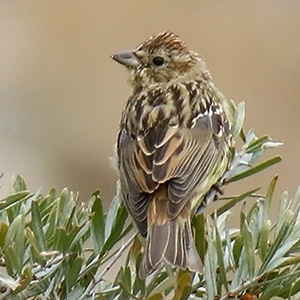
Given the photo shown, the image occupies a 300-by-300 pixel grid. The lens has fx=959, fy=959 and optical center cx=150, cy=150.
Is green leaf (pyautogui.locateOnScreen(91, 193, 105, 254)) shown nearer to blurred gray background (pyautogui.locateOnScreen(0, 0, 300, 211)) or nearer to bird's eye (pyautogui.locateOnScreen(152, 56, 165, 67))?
bird's eye (pyautogui.locateOnScreen(152, 56, 165, 67))

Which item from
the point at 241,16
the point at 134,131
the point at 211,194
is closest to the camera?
the point at 211,194

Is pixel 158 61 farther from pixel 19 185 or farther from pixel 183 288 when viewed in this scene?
pixel 183 288

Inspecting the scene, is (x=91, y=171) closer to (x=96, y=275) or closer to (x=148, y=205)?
(x=148, y=205)

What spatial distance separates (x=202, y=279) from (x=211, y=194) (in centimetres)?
98

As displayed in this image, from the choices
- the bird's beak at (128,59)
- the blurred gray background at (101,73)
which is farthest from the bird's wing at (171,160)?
the blurred gray background at (101,73)

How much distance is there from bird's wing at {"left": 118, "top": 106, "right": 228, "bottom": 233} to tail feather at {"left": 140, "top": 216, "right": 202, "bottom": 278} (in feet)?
0.13

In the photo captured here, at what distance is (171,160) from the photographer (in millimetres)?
2652

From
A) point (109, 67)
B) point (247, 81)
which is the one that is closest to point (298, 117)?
point (247, 81)

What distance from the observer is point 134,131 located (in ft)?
9.41

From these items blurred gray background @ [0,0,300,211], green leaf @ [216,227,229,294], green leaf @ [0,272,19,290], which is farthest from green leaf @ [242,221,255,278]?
blurred gray background @ [0,0,300,211]

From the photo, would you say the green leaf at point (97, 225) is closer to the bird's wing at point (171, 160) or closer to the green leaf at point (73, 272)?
the green leaf at point (73, 272)

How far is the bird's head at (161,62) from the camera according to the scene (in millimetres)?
3307

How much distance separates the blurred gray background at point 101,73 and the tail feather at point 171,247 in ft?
16.8

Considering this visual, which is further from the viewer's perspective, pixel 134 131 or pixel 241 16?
pixel 241 16
